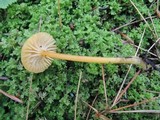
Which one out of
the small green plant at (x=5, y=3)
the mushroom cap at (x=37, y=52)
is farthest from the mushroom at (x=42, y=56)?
the small green plant at (x=5, y=3)

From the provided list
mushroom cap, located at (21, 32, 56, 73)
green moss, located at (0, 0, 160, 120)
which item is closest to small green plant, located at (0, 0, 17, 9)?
green moss, located at (0, 0, 160, 120)

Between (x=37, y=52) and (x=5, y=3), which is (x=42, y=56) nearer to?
(x=37, y=52)

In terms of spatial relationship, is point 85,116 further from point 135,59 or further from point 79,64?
point 135,59

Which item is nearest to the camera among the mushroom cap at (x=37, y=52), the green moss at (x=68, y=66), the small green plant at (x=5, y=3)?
the mushroom cap at (x=37, y=52)

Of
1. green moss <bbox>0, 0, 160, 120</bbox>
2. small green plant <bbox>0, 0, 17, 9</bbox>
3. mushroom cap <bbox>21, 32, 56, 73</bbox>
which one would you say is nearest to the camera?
mushroom cap <bbox>21, 32, 56, 73</bbox>

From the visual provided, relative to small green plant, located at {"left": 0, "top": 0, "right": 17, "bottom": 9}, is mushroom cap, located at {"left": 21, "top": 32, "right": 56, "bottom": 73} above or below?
below

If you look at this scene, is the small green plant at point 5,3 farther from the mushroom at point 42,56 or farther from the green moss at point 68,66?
the mushroom at point 42,56

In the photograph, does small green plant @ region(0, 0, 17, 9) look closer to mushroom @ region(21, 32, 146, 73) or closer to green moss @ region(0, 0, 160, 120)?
green moss @ region(0, 0, 160, 120)

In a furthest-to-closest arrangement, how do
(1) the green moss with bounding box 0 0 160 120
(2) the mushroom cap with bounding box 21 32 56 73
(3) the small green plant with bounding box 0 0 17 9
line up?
(3) the small green plant with bounding box 0 0 17 9 → (1) the green moss with bounding box 0 0 160 120 → (2) the mushroom cap with bounding box 21 32 56 73
